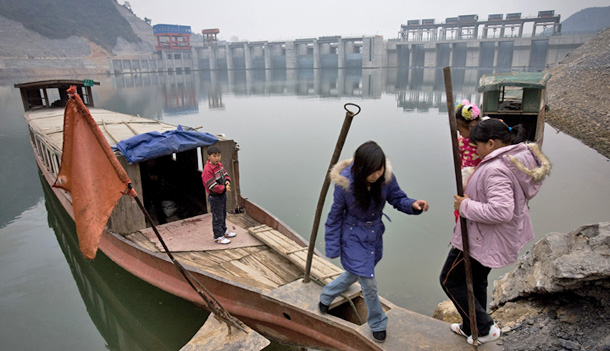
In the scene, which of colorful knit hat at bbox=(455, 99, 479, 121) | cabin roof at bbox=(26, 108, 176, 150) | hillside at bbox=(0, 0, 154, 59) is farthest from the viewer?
hillside at bbox=(0, 0, 154, 59)

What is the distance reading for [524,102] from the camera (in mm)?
12461

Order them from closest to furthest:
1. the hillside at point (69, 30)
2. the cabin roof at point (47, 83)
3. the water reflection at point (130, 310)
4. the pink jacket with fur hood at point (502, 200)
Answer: the pink jacket with fur hood at point (502, 200) → the water reflection at point (130, 310) → the cabin roof at point (47, 83) → the hillside at point (69, 30)

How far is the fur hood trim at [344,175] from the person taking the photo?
3.18 metres

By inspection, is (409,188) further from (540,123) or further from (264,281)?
(264,281)

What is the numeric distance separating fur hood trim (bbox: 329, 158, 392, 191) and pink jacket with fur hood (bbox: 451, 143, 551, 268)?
0.63m

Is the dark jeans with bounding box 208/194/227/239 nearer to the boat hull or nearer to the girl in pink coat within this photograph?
the boat hull

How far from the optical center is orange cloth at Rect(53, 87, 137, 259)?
3.37 m

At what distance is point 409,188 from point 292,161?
16.3ft

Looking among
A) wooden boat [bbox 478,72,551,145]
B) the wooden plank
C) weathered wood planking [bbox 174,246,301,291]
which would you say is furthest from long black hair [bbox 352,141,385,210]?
wooden boat [bbox 478,72,551,145]

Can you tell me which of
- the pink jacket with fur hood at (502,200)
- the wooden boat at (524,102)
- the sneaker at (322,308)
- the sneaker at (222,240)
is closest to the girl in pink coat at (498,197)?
the pink jacket with fur hood at (502,200)

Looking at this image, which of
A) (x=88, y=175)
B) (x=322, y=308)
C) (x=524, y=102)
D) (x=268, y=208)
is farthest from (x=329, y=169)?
(x=524, y=102)

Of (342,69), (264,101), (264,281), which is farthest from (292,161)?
(342,69)

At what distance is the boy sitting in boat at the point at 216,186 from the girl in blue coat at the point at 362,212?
3177mm

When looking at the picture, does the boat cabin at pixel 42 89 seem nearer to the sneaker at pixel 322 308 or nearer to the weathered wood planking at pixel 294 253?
the weathered wood planking at pixel 294 253
